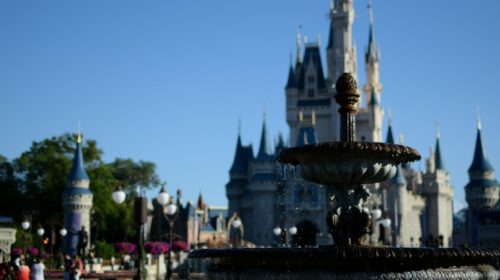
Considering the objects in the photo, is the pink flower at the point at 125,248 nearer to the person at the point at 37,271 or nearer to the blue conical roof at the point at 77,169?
the blue conical roof at the point at 77,169

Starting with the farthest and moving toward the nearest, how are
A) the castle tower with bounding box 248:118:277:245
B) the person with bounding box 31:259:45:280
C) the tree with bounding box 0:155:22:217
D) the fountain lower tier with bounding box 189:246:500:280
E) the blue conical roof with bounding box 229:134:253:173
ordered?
the blue conical roof with bounding box 229:134:253:173, the castle tower with bounding box 248:118:277:245, the tree with bounding box 0:155:22:217, the person with bounding box 31:259:45:280, the fountain lower tier with bounding box 189:246:500:280

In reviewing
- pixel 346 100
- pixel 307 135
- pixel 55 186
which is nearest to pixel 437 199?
pixel 307 135

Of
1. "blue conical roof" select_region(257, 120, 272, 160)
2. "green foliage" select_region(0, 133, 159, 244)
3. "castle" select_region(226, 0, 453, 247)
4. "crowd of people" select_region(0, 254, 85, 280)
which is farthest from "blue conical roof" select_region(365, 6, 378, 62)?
"crowd of people" select_region(0, 254, 85, 280)

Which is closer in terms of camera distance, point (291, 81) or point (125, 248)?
point (125, 248)

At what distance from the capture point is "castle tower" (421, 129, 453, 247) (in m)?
97.2

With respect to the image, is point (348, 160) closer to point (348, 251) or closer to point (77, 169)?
point (348, 251)

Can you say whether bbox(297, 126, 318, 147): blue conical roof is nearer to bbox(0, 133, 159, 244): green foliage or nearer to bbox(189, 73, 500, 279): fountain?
bbox(0, 133, 159, 244): green foliage

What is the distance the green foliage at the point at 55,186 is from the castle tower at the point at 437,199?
1518 inches

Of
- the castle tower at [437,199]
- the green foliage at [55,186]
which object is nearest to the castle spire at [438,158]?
the castle tower at [437,199]

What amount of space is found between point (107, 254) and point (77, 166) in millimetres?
7515

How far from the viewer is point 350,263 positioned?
10.7m

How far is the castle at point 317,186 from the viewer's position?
81188 mm

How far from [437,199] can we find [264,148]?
2466cm

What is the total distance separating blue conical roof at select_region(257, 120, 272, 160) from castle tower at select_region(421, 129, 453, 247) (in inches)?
828
